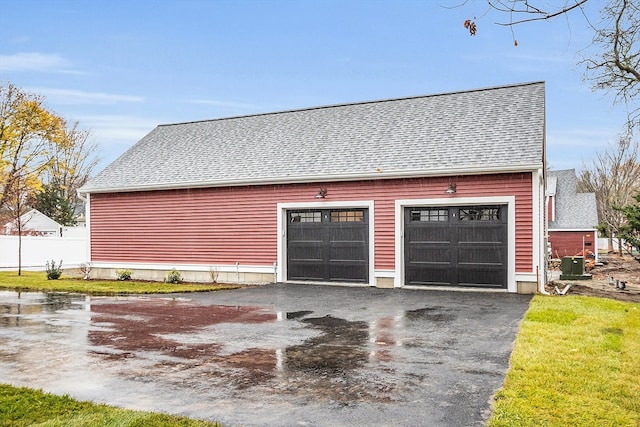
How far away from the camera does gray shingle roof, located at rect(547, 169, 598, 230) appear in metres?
30.2

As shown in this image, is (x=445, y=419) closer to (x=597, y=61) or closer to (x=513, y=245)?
(x=597, y=61)

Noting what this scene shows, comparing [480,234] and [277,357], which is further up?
[480,234]

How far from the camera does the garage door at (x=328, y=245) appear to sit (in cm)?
1462

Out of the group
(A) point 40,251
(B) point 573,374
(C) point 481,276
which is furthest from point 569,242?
(A) point 40,251

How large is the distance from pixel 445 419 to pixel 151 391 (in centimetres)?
271

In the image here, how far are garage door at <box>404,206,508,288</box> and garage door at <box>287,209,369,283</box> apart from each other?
1.30 m

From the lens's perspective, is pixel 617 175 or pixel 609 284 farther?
pixel 617 175

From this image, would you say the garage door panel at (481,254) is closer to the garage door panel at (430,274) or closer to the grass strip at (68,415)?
the garage door panel at (430,274)

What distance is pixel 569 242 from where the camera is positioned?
30.1m

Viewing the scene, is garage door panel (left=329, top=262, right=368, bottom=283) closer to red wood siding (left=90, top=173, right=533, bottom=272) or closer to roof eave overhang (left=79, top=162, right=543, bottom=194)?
red wood siding (left=90, top=173, right=533, bottom=272)

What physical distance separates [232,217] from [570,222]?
2229cm

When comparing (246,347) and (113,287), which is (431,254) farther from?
(113,287)

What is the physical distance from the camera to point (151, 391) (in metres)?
4.99

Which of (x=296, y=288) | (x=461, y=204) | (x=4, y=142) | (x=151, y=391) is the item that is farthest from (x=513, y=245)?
(x=4, y=142)
